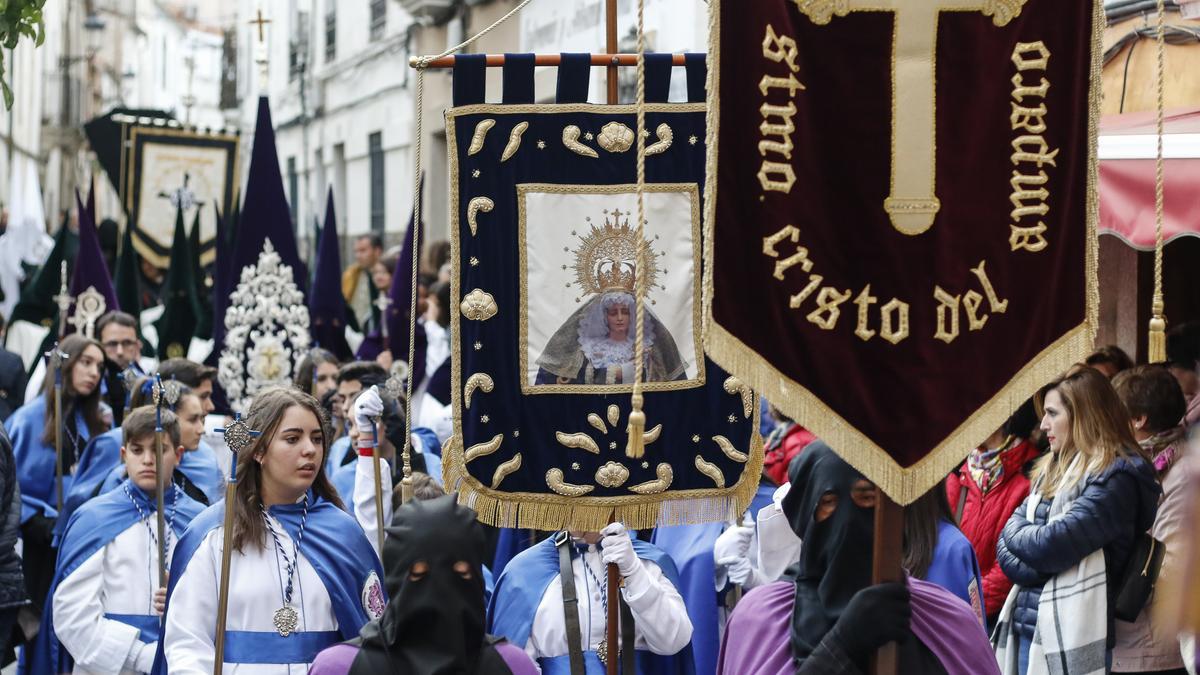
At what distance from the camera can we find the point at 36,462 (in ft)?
29.5

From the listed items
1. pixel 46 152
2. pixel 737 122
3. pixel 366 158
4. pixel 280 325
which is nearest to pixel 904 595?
pixel 737 122

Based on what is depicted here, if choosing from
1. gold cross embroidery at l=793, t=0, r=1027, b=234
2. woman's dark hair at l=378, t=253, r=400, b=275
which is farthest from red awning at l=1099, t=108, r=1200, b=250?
woman's dark hair at l=378, t=253, r=400, b=275

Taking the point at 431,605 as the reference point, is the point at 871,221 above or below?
above

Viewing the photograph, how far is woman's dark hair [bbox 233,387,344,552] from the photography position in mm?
5453

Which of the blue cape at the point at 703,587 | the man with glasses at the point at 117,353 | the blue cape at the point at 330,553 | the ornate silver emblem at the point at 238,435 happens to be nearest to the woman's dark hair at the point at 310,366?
the man with glasses at the point at 117,353

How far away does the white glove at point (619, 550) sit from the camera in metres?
5.44

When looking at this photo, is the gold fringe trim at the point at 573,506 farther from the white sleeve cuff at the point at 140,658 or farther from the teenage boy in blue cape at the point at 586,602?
the white sleeve cuff at the point at 140,658

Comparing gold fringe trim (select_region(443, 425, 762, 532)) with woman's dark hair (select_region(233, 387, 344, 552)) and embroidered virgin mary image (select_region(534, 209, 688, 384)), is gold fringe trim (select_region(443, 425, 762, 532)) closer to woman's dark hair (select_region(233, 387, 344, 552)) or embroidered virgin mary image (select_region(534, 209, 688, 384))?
embroidered virgin mary image (select_region(534, 209, 688, 384))

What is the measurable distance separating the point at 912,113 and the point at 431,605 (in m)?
1.60

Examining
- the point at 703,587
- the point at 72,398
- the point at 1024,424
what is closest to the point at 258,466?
the point at 703,587

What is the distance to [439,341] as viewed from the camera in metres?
10.6

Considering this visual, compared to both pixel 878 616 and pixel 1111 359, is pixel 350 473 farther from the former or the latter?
pixel 878 616

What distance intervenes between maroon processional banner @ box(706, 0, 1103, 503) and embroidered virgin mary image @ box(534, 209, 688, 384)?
1.47 meters

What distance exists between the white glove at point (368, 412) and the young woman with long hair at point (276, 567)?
124 centimetres
